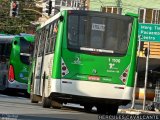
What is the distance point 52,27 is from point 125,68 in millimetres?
3356

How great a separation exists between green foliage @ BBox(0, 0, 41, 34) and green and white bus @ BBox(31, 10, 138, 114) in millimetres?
56769

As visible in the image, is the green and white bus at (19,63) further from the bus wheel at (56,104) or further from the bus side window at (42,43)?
the bus wheel at (56,104)

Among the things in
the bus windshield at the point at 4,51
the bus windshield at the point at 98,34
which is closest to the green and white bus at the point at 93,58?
the bus windshield at the point at 98,34

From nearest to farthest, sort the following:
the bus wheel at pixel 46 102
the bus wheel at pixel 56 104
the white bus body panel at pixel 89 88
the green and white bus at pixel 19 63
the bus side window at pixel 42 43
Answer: the white bus body panel at pixel 89 88 → the bus wheel at pixel 46 102 → the bus wheel at pixel 56 104 → the bus side window at pixel 42 43 → the green and white bus at pixel 19 63

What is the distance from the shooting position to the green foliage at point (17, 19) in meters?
78.4

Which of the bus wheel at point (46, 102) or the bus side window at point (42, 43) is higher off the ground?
the bus side window at point (42, 43)

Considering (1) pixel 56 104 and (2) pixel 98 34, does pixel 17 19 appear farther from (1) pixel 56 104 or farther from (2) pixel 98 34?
(2) pixel 98 34

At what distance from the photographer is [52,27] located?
907 inches

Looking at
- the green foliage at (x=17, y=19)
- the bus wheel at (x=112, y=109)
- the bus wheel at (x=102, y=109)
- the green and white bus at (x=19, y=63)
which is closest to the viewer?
the bus wheel at (x=112, y=109)

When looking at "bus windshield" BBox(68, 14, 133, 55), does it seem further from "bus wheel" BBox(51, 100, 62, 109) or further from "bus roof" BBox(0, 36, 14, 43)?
"bus roof" BBox(0, 36, 14, 43)

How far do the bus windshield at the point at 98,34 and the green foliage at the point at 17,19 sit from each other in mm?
56763

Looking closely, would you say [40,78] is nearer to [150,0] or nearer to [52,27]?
[52,27]

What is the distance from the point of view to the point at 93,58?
21.1m

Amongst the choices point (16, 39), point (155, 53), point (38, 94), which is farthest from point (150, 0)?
point (38, 94)
